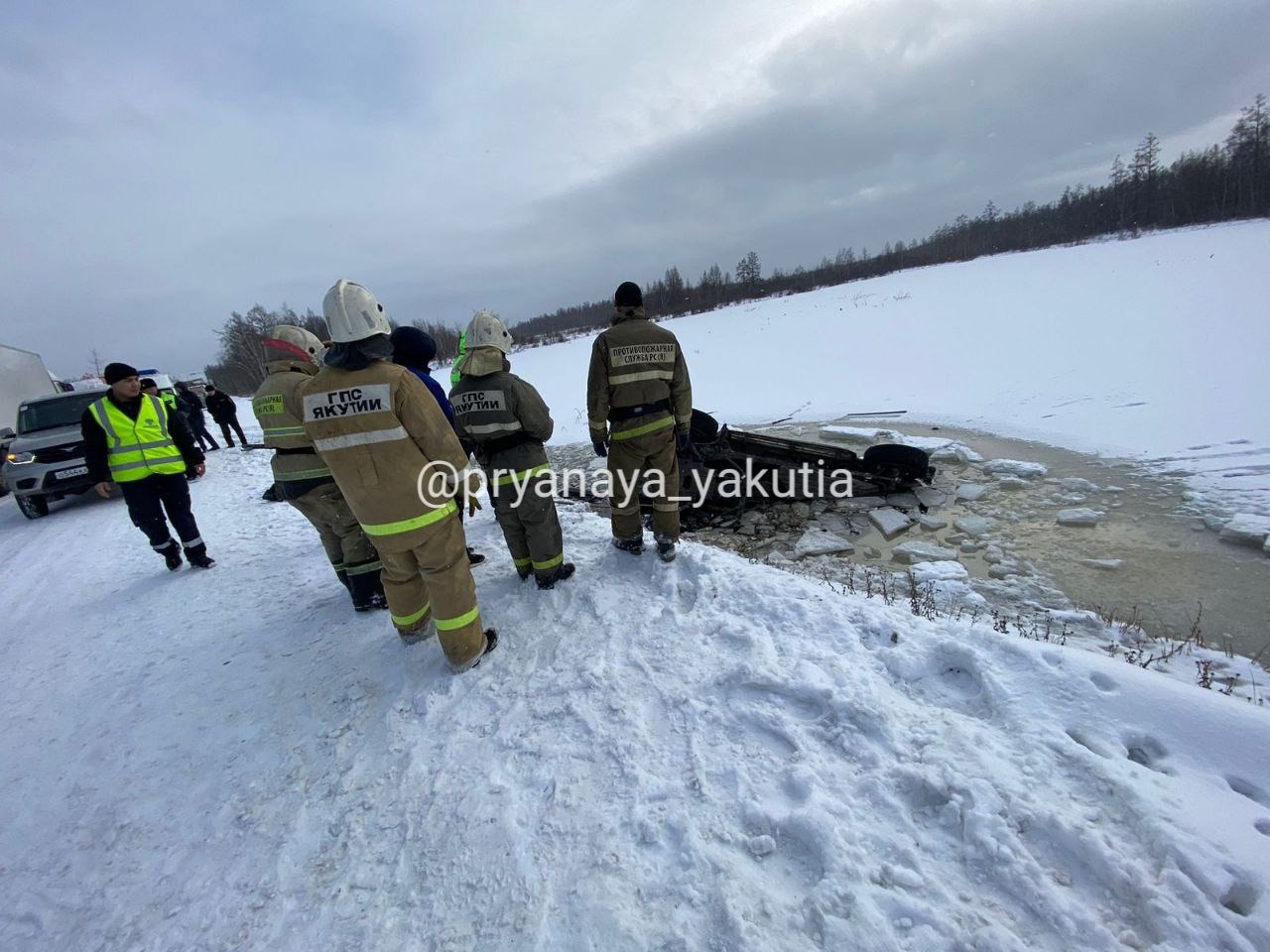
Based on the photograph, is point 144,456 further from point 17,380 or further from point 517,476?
point 17,380

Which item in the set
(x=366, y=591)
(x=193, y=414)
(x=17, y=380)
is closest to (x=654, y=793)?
(x=366, y=591)

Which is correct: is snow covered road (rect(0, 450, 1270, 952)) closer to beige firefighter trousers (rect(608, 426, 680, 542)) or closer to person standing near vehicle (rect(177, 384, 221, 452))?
beige firefighter trousers (rect(608, 426, 680, 542))

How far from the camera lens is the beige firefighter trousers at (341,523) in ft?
A: 11.0

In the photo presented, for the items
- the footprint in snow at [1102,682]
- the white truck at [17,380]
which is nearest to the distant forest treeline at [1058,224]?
the white truck at [17,380]

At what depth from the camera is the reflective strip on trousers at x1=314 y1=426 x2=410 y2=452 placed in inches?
94.6

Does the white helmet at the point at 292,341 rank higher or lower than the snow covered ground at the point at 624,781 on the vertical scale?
higher

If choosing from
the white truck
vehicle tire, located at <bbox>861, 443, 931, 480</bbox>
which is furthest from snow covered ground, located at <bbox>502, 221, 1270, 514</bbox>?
the white truck

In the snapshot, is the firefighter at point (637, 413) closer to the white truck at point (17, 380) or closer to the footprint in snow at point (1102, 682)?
the footprint in snow at point (1102, 682)

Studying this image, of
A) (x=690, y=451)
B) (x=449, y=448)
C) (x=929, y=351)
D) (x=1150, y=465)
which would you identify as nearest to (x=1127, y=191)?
(x=929, y=351)

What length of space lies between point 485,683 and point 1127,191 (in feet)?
240

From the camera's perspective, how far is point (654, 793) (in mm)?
1971

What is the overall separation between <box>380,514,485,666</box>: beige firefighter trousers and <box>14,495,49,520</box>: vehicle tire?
356 inches

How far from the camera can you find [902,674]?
2.34 metres

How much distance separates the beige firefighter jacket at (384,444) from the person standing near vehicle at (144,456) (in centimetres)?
332
